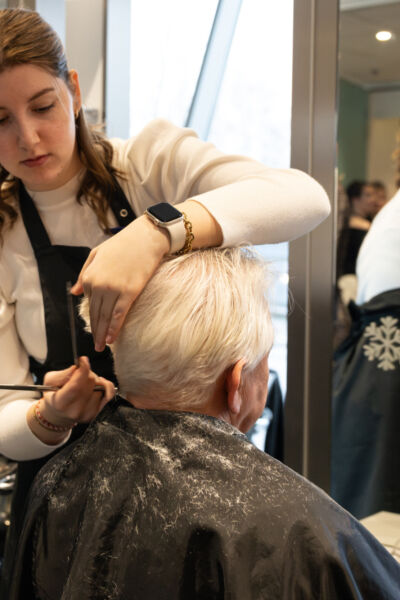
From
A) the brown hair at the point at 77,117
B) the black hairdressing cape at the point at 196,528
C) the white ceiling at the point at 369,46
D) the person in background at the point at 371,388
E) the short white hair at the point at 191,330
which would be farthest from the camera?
the person in background at the point at 371,388

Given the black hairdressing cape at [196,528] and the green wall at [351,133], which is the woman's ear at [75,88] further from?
the green wall at [351,133]

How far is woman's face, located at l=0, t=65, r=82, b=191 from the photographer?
1288mm

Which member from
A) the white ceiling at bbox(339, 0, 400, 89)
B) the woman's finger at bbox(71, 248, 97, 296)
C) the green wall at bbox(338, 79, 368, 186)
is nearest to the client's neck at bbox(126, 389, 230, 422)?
the woman's finger at bbox(71, 248, 97, 296)

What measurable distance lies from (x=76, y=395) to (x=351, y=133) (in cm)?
118

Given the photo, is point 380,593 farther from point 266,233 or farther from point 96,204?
point 96,204

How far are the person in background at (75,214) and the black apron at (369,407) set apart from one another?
81cm

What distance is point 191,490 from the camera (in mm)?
1065

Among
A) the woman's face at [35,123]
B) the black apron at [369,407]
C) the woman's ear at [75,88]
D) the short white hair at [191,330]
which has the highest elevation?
the woman's ear at [75,88]

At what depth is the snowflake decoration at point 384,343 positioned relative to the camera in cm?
202

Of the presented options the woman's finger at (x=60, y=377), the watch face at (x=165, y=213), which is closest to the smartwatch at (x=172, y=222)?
the watch face at (x=165, y=213)

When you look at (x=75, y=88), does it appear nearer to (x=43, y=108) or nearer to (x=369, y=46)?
(x=43, y=108)

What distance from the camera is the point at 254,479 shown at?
1068 mm

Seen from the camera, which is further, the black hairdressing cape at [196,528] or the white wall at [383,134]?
the white wall at [383,134]

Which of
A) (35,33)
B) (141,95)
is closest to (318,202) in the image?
(35,33)
